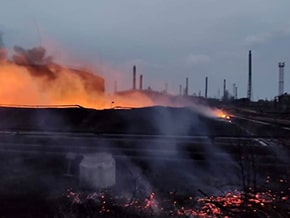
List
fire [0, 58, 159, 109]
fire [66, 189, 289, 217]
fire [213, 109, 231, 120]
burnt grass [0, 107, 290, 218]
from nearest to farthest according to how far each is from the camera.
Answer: fire [66, 189, 289, 217]
burnt grass [0, 107, 290, 218]
fire [213, 109, 231, 120]
fire [0, 58, 159, 109]

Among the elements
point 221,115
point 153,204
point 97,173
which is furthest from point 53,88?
point 153,204

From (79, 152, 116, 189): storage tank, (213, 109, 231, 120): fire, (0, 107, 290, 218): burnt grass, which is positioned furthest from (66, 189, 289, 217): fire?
(213, 109, 231, 120): fire

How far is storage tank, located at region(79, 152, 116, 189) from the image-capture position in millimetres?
9344

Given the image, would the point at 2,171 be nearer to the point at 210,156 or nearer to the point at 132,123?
the point at 210,156

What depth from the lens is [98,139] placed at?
12.3 m

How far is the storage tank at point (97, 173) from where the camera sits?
9.34m

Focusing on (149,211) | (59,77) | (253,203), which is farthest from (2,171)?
(59,77)

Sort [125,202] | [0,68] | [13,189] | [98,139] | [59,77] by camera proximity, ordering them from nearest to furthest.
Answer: [125,202], [13,189], [98,139], [0,68], [59,77]

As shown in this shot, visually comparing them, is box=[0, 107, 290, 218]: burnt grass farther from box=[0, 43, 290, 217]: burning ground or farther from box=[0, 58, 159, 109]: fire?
box=[0, 58, 159, 109]: fire

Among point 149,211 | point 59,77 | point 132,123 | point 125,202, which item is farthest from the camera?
point 59,77

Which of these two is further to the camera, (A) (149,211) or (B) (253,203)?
(A) (149,211)

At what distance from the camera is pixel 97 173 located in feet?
30.6

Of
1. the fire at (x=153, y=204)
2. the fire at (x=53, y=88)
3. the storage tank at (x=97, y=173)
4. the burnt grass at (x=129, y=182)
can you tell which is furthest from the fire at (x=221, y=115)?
the fire at (x=153, y=204)

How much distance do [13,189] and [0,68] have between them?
2304cm
